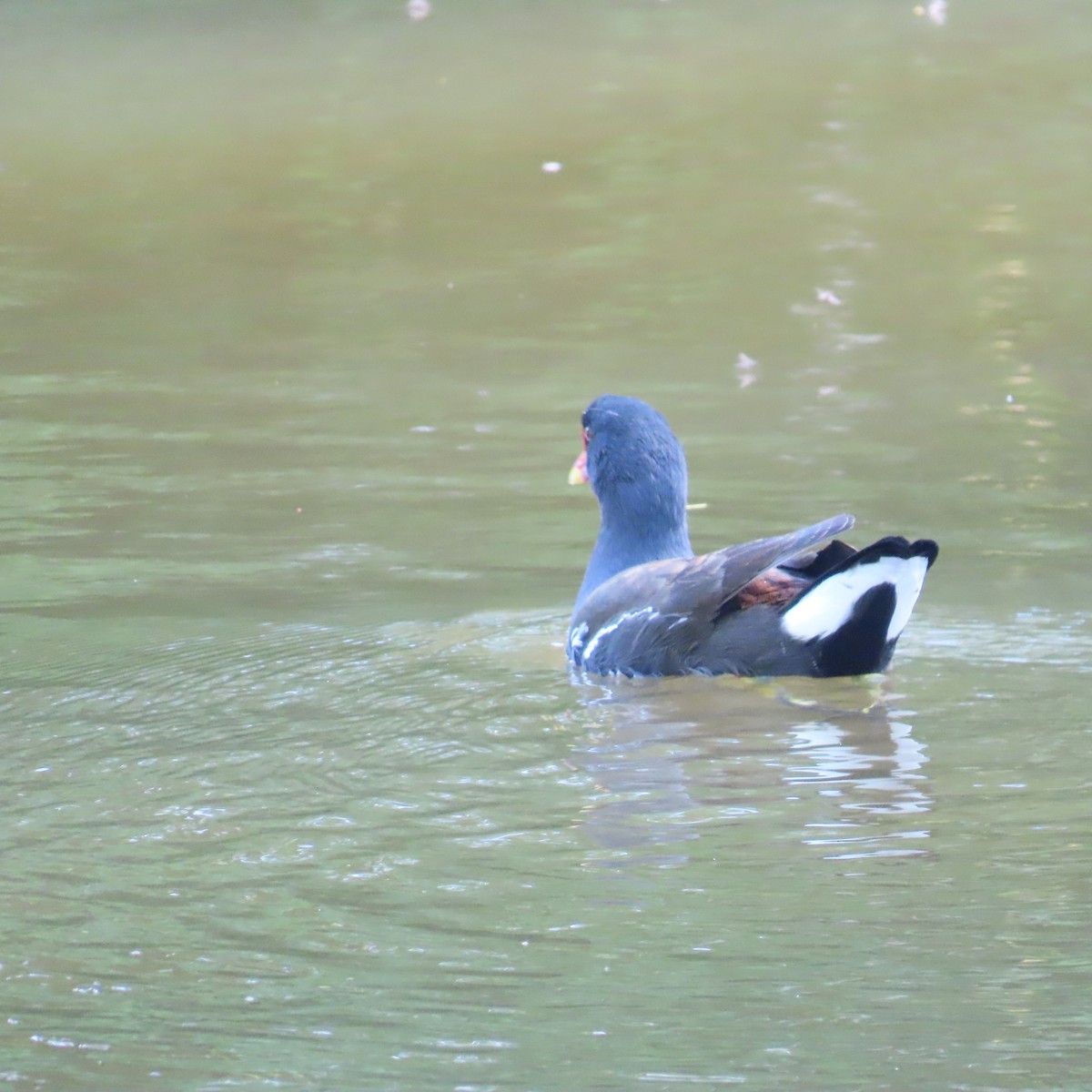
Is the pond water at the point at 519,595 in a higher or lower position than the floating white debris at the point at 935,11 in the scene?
lower

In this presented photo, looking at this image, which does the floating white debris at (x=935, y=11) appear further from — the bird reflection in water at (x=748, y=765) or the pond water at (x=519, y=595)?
the bird reflection in water at (x=748, y=765)

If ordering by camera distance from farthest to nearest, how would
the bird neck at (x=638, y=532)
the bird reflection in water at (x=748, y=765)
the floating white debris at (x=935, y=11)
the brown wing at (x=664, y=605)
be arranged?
the floating white debris at (x=935, y=11) < the bird neck at (x=638, y=532) < the brown wing at (x=664, y=605) < the bird reflection in water at (x=748, y=765)

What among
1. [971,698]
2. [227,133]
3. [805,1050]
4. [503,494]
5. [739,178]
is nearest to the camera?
[805,1050]

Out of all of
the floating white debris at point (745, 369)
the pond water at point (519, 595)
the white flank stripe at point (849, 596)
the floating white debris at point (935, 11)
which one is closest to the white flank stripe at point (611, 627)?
the pond water at point (519, 595)

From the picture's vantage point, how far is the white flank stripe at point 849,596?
22.6 ft

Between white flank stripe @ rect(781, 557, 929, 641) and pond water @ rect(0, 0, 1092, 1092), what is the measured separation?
0.81 ft

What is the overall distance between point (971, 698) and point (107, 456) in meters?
4.80

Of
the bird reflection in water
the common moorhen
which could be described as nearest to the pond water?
the bird reflection in water

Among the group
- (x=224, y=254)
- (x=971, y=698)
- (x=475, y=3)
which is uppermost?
(x=475, y=3)

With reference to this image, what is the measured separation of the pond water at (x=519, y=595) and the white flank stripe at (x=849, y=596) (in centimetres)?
25

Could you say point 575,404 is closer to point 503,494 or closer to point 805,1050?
point 503,494

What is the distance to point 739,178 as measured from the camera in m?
17.0

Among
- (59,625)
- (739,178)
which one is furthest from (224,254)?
(59,625)

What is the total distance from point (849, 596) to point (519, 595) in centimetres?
180
